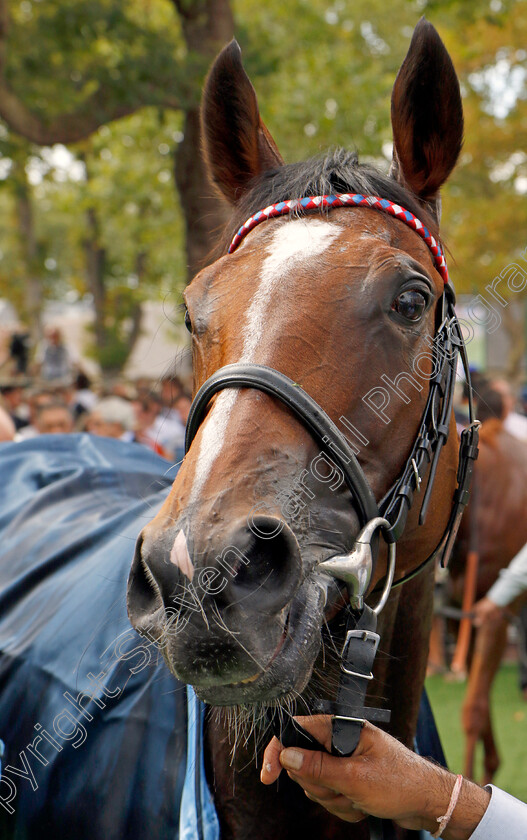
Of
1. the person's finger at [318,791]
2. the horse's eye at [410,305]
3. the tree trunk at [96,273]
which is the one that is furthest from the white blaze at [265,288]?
the tree trunk at [96,273]

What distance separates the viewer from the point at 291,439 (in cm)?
162

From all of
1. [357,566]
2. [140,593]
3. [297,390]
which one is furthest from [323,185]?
[140,593]

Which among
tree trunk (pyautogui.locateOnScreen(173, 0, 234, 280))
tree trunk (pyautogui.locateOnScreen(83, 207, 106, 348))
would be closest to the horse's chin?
tree trunk (pyautogui.locateOnScreen(173, 0, 234, 280))

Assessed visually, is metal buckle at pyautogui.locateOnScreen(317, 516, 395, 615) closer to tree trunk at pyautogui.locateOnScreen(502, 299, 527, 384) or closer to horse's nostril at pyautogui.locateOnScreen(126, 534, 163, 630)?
horse's nostril at pyautogui.locateOnScreen(126, 534, 163, 630)

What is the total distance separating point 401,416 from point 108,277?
28480 mm

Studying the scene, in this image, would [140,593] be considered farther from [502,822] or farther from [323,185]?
[323,185]

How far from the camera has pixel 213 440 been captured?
159 centimetres

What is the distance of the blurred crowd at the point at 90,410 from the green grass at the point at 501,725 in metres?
3.31

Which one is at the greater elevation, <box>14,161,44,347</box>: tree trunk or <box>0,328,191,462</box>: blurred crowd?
<box>14,161,44,347</box>: tree trunk

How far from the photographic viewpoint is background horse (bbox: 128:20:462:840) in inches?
57.7

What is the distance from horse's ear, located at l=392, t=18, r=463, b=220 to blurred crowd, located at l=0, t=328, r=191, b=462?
1111 mm

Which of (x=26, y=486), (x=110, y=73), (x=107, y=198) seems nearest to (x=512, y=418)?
(x=110, y=73)

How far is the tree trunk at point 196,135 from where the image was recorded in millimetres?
8500

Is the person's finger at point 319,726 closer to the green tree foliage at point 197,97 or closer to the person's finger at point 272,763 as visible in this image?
the person's finger at point 272,763
